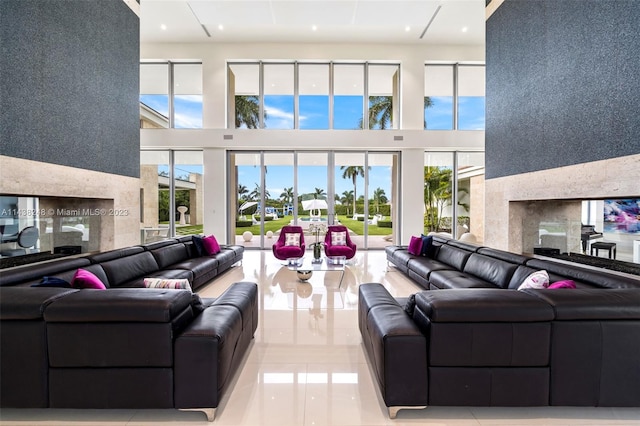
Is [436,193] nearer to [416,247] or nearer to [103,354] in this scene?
[416,247]

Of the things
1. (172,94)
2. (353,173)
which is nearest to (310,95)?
(353,173)

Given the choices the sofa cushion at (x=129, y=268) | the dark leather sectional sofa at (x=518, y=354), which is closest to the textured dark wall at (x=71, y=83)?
the sofa cushion at (x=129, y=268)

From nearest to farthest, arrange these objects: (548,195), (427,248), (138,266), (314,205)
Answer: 1. (138,266)
2. (548,195)
3. (427,248)
4. (314,205)

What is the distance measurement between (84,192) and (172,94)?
527 cm

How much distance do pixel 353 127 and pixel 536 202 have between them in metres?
5.23

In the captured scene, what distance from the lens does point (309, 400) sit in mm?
2180

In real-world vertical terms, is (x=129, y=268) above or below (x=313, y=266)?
above

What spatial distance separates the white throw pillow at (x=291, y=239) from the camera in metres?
6.77

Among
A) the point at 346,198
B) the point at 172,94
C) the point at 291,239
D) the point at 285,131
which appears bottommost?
the point at 291,239

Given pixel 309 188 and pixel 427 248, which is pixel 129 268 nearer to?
pixel 427 248

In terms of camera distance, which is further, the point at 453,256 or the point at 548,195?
the point at 453,256

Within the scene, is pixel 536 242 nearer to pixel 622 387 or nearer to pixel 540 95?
pixel 540 95

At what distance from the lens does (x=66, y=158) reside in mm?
4512

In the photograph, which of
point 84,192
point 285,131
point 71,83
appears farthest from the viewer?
point 285,131
